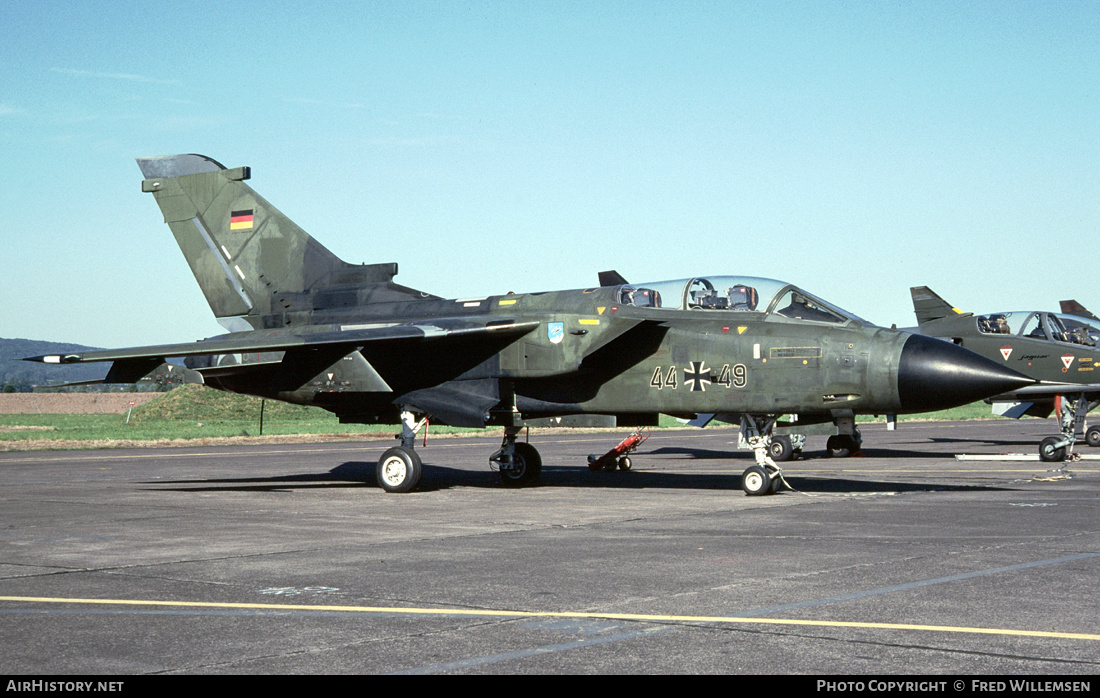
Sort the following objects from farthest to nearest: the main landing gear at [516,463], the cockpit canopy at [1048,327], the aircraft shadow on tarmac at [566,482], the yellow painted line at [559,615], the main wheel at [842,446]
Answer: the main wheel at [842,446]
the cockpit canopy at [1048,327]
the main landing gear at [516,463]
the aircraft shadow on tarmac at [566,482]
the yellow painted line at [559,615]

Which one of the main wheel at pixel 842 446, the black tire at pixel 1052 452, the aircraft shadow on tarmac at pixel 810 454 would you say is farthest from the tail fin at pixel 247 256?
the black tire at pixel 1052 452

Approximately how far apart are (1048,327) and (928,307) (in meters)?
5.78

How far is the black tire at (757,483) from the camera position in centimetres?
1545

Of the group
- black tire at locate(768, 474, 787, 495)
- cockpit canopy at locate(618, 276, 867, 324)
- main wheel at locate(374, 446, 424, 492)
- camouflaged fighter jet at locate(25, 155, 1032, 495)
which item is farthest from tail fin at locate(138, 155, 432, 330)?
black tire at locate(768, 474, 787, 495)

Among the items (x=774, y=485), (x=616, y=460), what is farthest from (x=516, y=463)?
(x=774, y=485)

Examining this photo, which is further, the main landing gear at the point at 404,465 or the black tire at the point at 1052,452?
the black tire at the point at 1052,452

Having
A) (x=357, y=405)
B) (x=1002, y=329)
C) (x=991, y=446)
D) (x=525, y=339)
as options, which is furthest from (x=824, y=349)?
(x=991, y=446)

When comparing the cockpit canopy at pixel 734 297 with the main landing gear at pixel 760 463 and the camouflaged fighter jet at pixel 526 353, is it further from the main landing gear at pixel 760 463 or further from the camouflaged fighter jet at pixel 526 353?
the main landing gear at pixel 760 463

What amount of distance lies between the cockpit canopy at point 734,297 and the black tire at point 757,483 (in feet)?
7.48

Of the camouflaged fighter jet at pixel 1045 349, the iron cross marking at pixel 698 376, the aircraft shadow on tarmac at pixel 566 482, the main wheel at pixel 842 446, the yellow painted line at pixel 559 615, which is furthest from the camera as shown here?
the main wheel at pixel 842 446

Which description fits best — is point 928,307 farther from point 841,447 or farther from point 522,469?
point 522,469

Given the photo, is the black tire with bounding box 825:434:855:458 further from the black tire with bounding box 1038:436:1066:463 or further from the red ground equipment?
the red ground equipment
